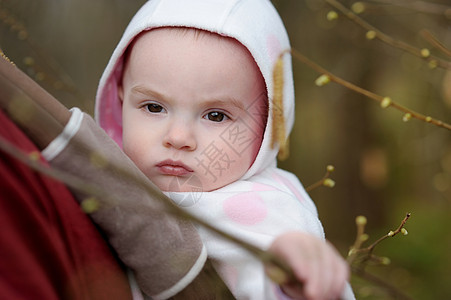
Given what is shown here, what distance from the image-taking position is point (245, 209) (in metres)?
0.82

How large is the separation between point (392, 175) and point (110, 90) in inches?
77.6

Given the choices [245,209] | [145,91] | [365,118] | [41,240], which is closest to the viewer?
[41,240]

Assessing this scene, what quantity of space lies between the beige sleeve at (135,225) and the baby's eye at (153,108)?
27 centimetres

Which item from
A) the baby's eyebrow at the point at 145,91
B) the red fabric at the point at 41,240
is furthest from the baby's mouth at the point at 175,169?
the red fabric at the point at 41,240

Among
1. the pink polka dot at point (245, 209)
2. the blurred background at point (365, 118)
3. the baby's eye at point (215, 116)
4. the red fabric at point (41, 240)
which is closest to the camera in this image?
the red fabric at point (41, 240)

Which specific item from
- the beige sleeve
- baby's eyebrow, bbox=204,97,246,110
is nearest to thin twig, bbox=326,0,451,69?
baby's eyebrow, bbox=204,97,246,110

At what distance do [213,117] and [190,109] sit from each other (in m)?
0.05

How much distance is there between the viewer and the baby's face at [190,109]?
34.8 inches

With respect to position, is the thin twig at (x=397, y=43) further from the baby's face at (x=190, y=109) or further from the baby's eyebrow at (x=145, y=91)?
the baby's eyebrow at (x=145, y=91)

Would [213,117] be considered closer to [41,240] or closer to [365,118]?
[41,240]

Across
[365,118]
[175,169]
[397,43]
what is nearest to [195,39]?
[175,169]

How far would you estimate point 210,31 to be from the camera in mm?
925

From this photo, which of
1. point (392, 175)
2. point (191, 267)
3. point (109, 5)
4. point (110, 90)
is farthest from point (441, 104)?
point (191, 267)

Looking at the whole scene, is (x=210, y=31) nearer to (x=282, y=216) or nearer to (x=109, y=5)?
(x=282, y=216)
